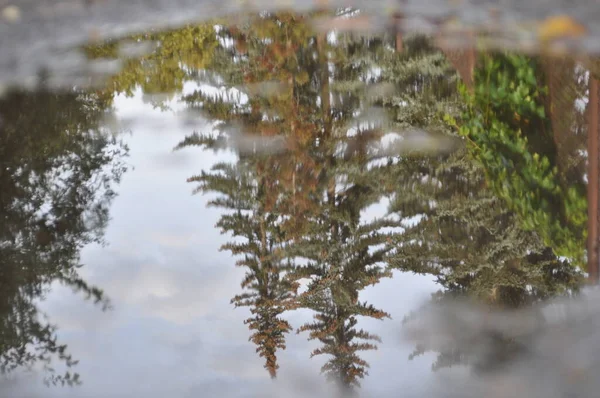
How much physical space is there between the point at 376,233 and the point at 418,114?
82 cm

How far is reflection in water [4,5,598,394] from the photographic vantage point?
7.24 ft

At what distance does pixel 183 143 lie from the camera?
304 cm

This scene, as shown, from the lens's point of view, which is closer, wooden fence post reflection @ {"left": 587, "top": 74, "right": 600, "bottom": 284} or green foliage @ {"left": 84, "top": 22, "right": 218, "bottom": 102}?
wooden fence post reflection @ {"left": 587, "top": 74, "right": 600, "bottom": 284}

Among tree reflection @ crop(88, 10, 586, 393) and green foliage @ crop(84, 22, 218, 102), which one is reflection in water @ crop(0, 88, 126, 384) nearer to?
green foliage @ crop(84, 22, 218, 102)

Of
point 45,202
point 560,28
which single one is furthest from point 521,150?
point 45,202

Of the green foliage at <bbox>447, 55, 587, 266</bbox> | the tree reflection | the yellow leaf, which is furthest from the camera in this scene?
the yellow leaf

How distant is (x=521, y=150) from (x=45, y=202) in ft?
6.68

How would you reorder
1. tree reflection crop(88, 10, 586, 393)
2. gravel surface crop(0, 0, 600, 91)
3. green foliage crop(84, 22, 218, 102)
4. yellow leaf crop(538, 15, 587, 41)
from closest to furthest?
tree reflection crop(88, 10, 586, 393) → yellow leaf crop(538, 15, 587, 41) → gravel surface crop(0, 0, 600, 91) → green foliage crop(84, 22, 218, 102)

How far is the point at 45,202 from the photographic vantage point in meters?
2.64

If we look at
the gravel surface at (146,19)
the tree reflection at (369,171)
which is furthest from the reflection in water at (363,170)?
the gravel surface at (146,19)

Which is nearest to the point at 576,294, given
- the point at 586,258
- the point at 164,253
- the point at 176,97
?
the point at 586,258

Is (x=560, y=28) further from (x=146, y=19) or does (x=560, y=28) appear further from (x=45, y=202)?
(x=45, y=202)

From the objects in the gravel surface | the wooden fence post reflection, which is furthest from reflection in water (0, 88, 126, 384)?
the wooden fence post reflection

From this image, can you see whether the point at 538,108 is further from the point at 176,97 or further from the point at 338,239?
the point at 176,97
